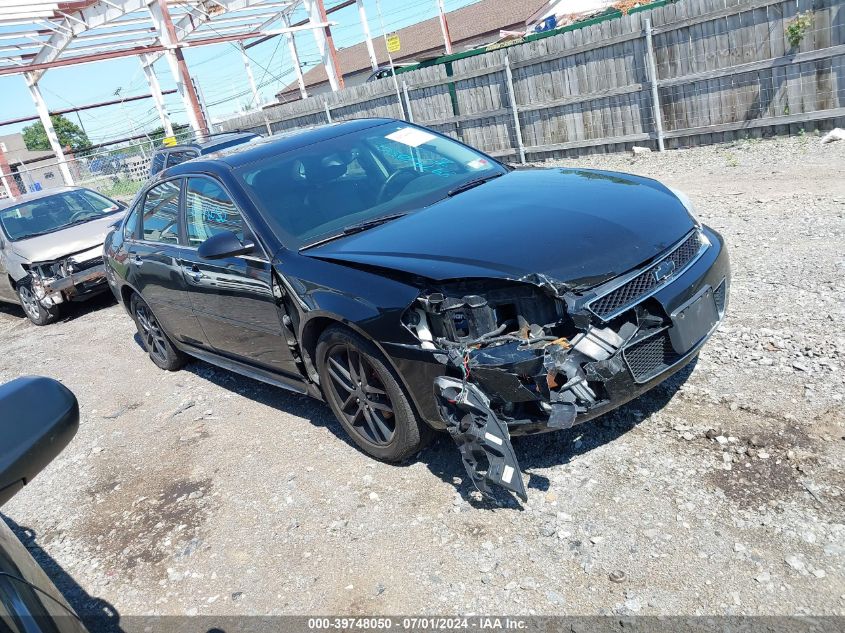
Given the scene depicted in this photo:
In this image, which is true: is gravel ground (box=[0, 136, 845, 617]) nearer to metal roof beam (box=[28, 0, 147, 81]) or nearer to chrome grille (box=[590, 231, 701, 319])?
chrome grille (box=[590, 231, 701, 319])

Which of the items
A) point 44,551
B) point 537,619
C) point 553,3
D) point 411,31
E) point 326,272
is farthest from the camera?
point 411,31

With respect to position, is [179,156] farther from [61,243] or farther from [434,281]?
[434,281]

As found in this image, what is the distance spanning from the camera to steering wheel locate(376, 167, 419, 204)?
4.38 metres

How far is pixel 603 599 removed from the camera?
8.87 ft

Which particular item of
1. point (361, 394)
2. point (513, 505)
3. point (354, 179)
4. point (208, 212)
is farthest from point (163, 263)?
point (513, 505)

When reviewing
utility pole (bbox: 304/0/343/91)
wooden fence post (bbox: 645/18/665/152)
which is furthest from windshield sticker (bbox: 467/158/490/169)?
utility pole (bbox: 304/0/343/91)

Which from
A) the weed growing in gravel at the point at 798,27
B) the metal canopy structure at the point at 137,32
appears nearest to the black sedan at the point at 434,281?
A: the weed growing in gravel at the point at 798,27

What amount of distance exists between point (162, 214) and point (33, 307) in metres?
5.52

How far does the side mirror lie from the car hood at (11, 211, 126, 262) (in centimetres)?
598

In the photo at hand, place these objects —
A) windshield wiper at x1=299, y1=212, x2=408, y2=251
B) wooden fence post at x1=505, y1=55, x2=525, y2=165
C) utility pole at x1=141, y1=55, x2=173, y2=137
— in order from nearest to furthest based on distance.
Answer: windshield wiper at x1=299, y1=212, x2=408, y2=251 < wooden fence post at x1=505, y1=55, x2=525, y2=165 < utility pole at x1=141, y1=55, x2=173, y2=137

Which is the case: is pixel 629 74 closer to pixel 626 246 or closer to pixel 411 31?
pixel 626 246

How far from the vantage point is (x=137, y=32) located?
→ 2395 cm

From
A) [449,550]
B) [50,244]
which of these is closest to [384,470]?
[449,550]

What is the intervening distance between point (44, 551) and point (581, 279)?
3.39m
